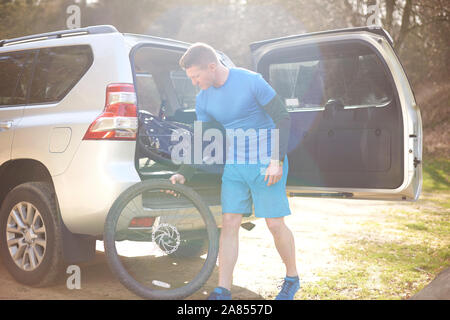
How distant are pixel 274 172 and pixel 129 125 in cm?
112

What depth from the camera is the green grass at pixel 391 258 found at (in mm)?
4875

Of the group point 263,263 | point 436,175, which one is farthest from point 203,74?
point 436,175

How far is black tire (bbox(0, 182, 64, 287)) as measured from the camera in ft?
14.5

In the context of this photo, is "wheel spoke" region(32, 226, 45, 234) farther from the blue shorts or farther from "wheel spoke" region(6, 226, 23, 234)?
the blue shorts

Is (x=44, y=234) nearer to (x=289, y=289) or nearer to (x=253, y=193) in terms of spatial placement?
(x=253, y=193)

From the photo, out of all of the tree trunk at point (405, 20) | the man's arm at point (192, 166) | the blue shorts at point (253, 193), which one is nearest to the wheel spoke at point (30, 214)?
the man's arm at point (192, 166)

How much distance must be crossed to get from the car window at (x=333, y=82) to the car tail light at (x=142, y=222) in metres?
2.18

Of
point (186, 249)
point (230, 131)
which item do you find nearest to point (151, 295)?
point (230, 131)

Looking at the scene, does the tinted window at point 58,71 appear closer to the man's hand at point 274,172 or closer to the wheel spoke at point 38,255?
the wheel spoke at point 38,255

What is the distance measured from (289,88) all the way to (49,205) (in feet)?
8.90

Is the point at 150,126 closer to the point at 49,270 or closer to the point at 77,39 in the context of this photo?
the point at 77,39

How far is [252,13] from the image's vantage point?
1073 inches

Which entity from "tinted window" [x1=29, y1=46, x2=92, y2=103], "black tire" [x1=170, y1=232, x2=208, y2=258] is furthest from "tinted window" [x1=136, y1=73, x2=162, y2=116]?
"black tire" [x1=170, y1=232, x2=208, y2=258]

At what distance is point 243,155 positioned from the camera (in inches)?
166
